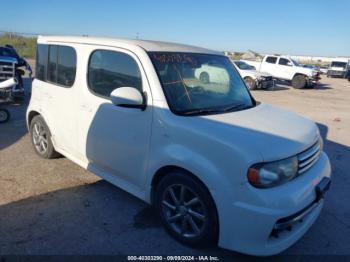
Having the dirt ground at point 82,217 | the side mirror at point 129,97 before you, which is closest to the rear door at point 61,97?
the dirt ground at point 82,217

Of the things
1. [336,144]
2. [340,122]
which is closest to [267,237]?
[336,144]

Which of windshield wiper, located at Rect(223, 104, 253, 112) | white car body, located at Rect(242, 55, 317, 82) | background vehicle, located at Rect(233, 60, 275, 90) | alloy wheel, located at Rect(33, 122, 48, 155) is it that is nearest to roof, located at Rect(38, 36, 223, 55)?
windshield wiper, located at Rect(223, 104, 253, 112)

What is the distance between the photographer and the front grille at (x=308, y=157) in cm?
301

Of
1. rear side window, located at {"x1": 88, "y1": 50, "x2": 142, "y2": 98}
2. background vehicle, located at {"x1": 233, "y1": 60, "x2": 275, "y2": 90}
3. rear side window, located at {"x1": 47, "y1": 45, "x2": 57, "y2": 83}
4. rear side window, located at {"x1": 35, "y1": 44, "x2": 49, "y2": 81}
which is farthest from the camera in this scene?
background vehicle, located at {"x1": 233, "y1": 60, "x2": 275, "y2": 90}

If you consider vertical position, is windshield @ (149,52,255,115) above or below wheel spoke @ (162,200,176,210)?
above

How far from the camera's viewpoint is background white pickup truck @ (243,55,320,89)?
2159 cm

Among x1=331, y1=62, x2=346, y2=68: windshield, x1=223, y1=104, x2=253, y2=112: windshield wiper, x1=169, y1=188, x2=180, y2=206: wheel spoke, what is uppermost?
x1=331, y1=62, x2=346, y2=68: windshield

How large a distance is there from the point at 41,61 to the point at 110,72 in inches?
70.1

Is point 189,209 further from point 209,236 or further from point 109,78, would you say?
point 109,78

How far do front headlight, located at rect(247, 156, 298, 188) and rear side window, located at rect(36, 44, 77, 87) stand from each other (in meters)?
2.68

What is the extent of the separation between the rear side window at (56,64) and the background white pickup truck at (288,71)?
1906 centimetres

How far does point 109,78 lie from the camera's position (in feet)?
12.6

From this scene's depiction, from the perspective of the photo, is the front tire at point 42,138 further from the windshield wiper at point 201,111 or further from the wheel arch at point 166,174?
the windshield wiper at point 201,111

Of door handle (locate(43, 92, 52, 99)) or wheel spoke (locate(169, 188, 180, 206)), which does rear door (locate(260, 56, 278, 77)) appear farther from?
wheel spoke (locate(169, 188, 180, 206))
